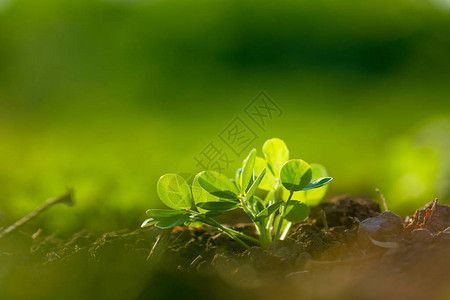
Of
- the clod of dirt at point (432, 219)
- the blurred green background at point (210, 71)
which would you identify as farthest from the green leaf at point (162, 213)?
the blurred green background at point (210, 71)

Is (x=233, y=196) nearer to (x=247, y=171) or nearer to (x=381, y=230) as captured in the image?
(x=247, y=171)

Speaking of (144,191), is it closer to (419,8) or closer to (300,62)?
(300,62)

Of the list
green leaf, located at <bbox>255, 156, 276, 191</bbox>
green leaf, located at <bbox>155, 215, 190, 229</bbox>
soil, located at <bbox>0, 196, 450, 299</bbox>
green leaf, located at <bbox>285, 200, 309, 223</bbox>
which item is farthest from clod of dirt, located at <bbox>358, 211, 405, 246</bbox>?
green leaf, located at <bbox>155, 215, 190, 229</bbox>

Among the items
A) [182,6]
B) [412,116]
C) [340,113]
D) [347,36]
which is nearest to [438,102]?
[412,116]

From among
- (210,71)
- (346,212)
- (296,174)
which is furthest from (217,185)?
(210,71)

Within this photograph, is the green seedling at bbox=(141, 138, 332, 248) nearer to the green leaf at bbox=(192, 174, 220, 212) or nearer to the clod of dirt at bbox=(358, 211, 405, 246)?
the green leaf at bbox=(192, 174, 220, 212)

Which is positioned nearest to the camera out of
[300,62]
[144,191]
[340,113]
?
[144,191]

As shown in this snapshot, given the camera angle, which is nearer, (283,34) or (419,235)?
(419,235)
